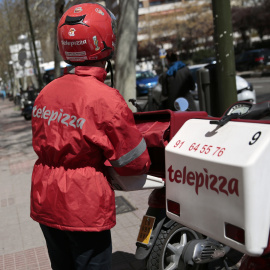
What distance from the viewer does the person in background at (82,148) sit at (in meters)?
2.13

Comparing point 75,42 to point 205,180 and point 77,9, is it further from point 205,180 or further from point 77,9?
point 205,180

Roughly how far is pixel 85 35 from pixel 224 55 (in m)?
2.21

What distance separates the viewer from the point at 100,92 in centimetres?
216

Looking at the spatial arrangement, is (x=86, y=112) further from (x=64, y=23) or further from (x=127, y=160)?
(x=64, y=23)

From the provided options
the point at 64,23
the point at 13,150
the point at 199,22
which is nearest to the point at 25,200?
the point at 64,23

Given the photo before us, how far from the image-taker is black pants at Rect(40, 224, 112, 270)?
7.27 ft

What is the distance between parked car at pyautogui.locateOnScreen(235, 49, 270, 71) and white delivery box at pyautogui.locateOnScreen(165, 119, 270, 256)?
32.3 metres

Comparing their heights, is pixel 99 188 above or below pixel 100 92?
below

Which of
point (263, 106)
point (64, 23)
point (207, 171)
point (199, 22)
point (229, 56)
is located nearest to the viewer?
point (207, 171)

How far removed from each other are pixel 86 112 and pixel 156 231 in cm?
123

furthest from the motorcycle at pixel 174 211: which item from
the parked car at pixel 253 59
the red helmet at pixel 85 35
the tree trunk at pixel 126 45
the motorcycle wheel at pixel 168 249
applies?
the parked car at pixel 253 59

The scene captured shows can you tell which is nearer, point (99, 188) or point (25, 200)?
point (99, 188)

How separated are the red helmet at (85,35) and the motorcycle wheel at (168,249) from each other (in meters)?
1.31

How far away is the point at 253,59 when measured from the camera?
35375 millimetres
